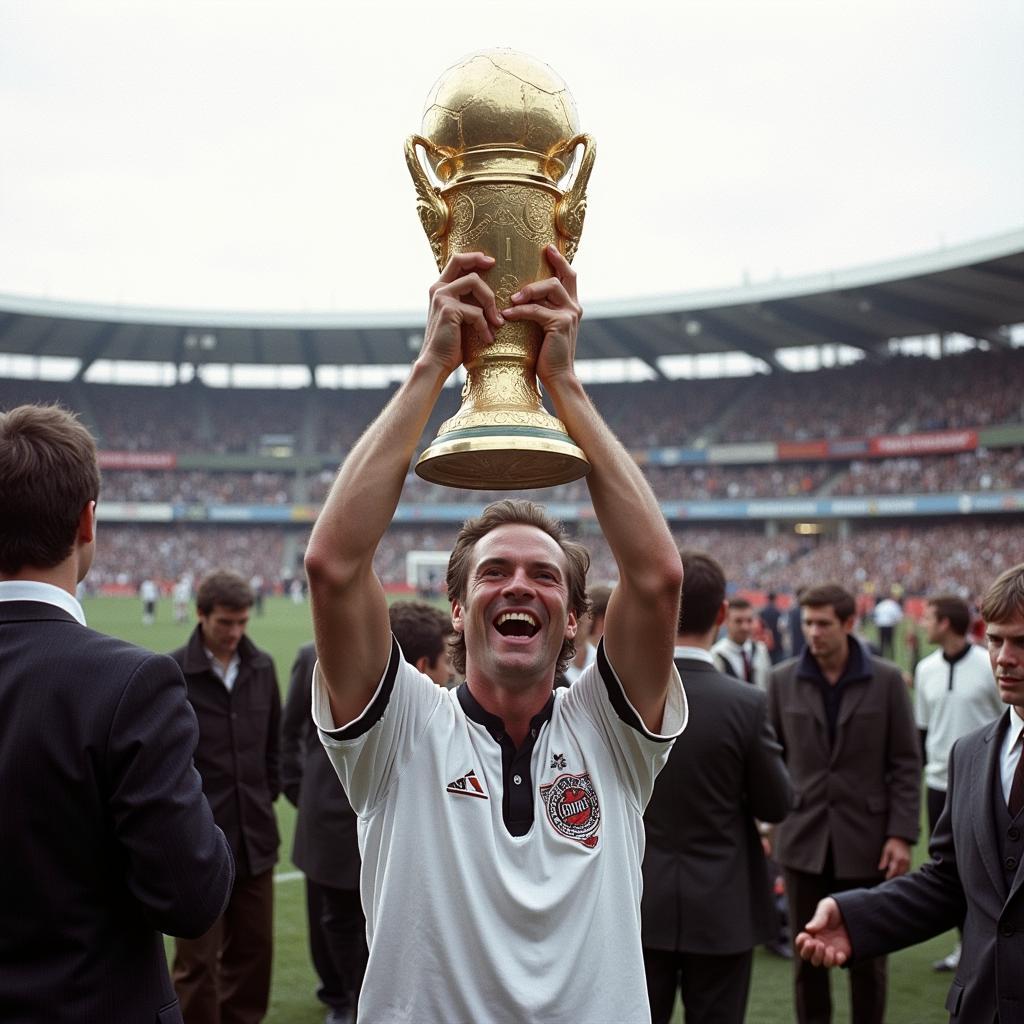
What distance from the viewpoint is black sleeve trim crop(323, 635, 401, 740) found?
2051 mm

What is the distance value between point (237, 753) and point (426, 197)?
326cm

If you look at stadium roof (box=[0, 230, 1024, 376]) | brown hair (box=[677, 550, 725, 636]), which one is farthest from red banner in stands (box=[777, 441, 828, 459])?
brown hair (box=[677, 550, 725, 636])

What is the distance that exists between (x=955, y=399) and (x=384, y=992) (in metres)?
45.5

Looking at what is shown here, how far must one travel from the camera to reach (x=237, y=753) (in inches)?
188

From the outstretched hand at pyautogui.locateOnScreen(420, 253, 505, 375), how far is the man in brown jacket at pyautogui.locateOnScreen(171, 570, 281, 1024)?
2951mm

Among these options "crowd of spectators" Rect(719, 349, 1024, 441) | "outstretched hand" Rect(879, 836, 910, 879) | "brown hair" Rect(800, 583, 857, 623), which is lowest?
"outstretched hand" Rect(879, 836, 910, 879)

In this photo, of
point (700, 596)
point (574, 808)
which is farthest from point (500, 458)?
point (700, 596)

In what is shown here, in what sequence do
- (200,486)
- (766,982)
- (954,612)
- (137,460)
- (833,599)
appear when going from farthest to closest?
(200,486) → (137,460) → (954,612) → (766,982) → (833,599)

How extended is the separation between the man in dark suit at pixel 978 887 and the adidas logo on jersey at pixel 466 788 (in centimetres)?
110

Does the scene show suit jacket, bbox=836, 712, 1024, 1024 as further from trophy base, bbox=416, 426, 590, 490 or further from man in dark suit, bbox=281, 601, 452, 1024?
man in dark suit, bbox=281, 601, 452, 1024

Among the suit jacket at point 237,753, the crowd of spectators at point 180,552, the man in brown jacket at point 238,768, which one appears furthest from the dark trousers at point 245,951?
the crowd of spectators at point 180,552

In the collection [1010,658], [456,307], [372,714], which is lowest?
[372,714]

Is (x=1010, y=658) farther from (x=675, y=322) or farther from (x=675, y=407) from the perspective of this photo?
(x=675, y=407)

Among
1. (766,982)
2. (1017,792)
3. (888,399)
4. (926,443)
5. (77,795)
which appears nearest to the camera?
(77,795)
